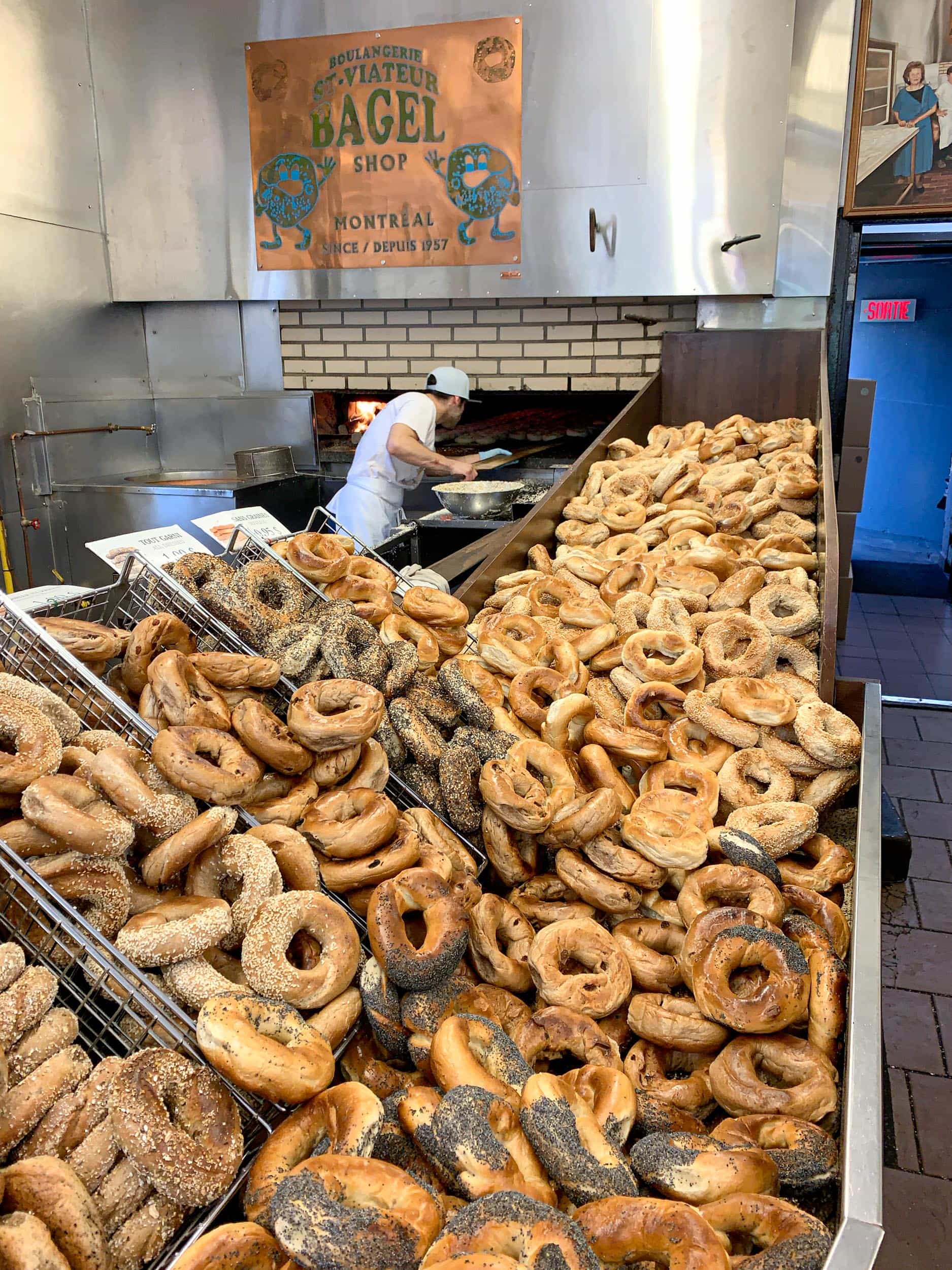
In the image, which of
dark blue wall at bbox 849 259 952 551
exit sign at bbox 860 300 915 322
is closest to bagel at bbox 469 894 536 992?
dark blue wall at bbox 849 259 952 551

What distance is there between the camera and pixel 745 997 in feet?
5.21

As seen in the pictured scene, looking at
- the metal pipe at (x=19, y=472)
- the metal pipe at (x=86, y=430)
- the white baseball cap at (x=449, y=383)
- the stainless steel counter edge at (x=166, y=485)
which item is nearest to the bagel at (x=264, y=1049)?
the white baseball cap at (x=449, y=383)

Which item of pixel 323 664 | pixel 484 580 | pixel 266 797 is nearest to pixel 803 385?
pixel 484 580

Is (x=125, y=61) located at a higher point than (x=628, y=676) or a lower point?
higher

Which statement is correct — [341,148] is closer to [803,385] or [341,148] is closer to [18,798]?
[803,385]

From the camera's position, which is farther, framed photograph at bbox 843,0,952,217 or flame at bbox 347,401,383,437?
flame at bbox 347,401,383,437

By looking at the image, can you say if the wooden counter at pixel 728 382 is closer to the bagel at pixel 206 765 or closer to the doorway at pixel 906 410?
the bagel at pixel 206 765

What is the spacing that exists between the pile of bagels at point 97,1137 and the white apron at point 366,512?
14.2 feet

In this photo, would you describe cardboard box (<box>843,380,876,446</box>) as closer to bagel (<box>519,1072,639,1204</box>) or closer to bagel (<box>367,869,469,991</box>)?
bagel (<box>367,869,469,991</box>)

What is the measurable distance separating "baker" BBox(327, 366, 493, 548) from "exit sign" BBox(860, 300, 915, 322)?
6664 millimetres

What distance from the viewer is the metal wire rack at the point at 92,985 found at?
50.3 inches

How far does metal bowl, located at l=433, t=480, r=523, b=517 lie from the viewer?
484cm

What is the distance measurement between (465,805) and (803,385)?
187 inches

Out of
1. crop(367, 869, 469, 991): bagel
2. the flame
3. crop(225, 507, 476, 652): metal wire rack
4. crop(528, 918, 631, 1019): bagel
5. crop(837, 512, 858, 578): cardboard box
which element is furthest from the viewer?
the flame
